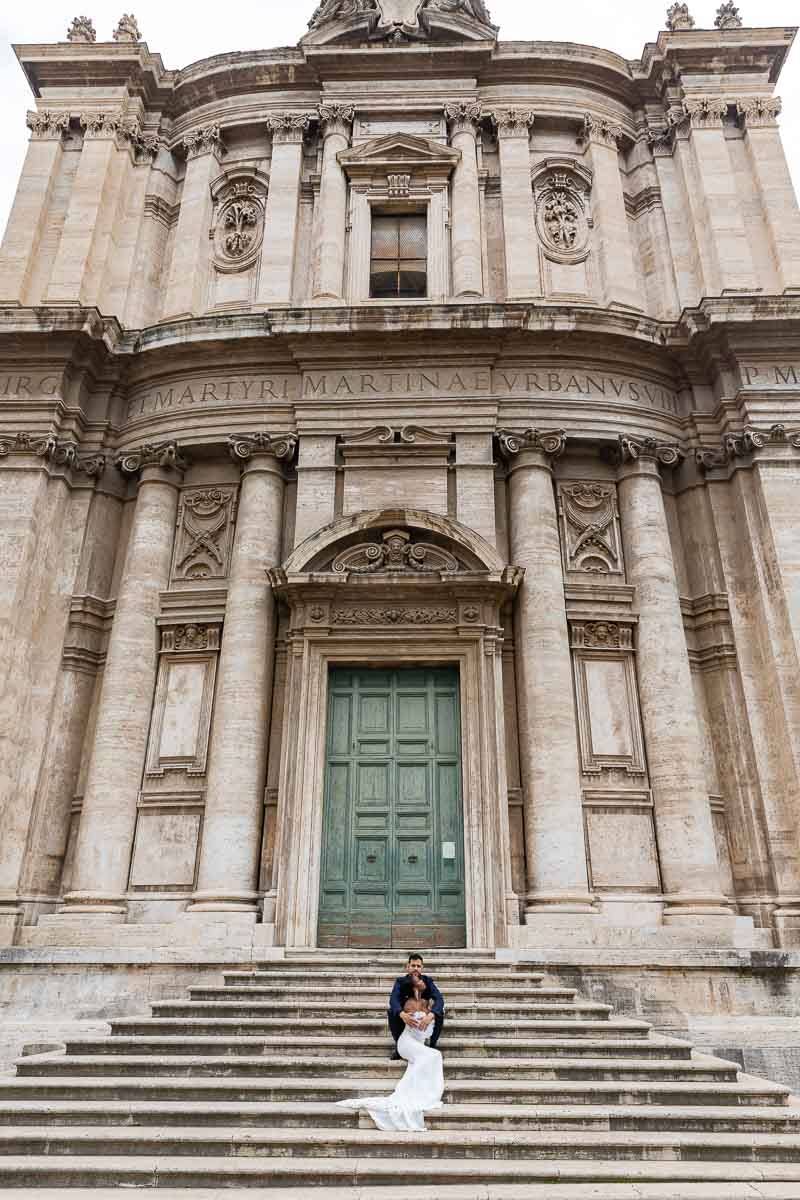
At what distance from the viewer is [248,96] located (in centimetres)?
1756

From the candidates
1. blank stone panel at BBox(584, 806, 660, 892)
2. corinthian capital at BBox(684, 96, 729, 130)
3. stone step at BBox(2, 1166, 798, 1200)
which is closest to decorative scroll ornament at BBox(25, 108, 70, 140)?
corinthian capital at BBox(684, 96, 729, 130)

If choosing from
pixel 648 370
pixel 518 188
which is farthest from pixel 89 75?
pixel 648 370

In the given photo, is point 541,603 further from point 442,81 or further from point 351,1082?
point 442,81

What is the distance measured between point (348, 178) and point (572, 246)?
181 inches

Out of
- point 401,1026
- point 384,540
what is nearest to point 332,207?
point 384,540

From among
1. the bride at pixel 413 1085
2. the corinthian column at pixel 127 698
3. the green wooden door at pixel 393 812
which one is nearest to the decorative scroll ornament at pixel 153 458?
the corinthian column at pixel 127 698

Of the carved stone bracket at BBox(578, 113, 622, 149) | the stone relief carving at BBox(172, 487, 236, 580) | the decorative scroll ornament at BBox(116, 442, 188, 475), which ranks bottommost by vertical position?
the stone relief carving at BBox(172, 487, 236, 580)

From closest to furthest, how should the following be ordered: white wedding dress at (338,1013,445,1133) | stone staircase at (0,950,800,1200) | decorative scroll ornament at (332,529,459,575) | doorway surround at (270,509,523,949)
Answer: stone staircase at (0,950,800,1200) → white wedding dress at (338,1013,445,1133) → doorway surround at (270,509,523,949) → decorative scroll ornament at (332,529,459,575)

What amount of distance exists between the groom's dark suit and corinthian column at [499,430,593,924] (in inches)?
151

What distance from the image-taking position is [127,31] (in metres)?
18.2

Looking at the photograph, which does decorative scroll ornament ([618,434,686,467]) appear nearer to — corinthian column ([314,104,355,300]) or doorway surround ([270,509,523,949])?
doorway surround ([270,509,523,949])

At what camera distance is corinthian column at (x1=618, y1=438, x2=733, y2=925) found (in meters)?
11.4

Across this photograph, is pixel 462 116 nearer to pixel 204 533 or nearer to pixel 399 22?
pixel 399 22

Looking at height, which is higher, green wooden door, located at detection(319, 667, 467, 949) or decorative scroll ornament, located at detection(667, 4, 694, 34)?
decorative scroll ornament, located at detection(667, 4, 694, 34)
